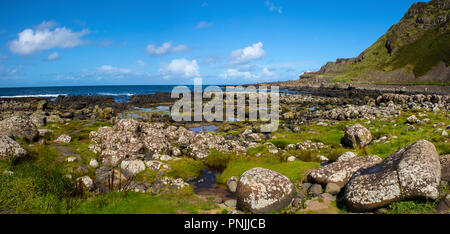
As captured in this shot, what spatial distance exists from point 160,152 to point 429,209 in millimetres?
19179

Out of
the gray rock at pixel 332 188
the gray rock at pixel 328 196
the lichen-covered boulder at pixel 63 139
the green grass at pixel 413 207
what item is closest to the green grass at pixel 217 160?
the gray rock at pixel 332 188

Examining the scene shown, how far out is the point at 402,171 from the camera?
9.03 m

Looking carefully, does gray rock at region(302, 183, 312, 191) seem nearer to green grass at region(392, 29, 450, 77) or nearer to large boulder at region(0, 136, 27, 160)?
large boulder at region(0, 136, 27, 160)

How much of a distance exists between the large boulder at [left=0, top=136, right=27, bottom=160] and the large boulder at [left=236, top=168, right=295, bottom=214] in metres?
13.7

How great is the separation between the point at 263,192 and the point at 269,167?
673 centimetres

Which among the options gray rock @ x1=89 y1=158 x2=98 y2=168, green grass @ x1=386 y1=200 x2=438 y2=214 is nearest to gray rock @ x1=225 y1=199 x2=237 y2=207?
green grass @ x1=386 y1=200 x2=438 y2=214

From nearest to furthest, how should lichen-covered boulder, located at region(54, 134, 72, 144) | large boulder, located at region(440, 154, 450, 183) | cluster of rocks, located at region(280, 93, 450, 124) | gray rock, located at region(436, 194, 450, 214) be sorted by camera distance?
gray rock, located at region(436, 194, 450, 214) → large boulder, located at region(440, 154, 450, 183) → lichen-covered boulder, located at region(54, 134, 72, 144) → cluster of rocks, located at region(280, 93, 450, 124)

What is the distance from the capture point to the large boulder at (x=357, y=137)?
21.0m

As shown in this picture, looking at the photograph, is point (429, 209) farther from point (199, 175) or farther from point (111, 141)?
point (111, 141)

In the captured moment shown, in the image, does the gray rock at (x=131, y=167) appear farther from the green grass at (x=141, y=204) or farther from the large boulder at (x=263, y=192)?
the large boulder at (x=263, y=192)

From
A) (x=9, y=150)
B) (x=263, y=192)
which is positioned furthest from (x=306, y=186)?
(x=9, y=150)

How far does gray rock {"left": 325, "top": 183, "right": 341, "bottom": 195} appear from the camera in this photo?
12.2 m

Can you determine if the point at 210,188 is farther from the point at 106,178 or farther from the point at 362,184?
the point at 362,184
